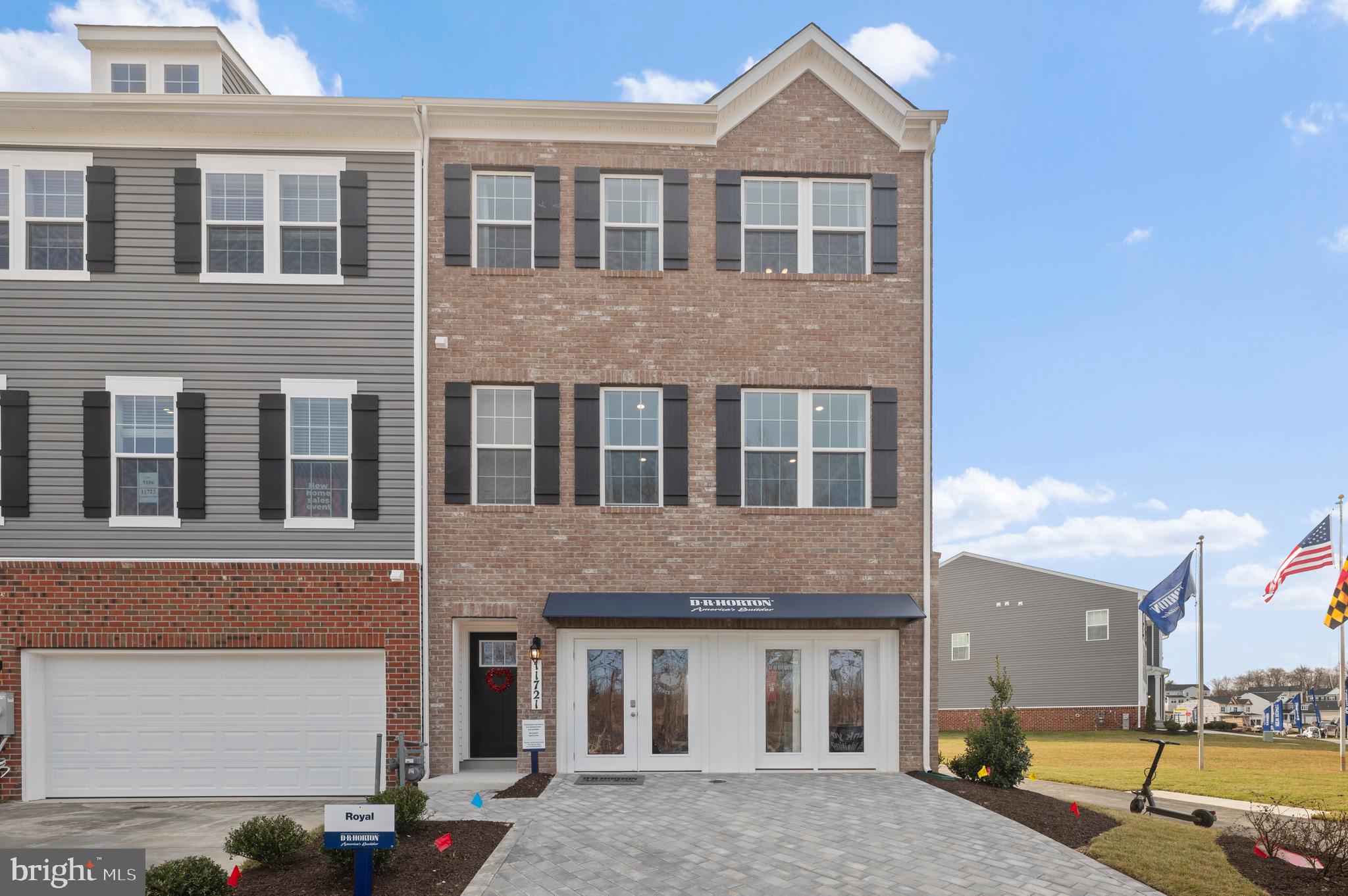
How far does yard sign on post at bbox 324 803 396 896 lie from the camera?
6.48m

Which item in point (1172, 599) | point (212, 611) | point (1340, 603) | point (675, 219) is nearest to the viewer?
point (212, 611)

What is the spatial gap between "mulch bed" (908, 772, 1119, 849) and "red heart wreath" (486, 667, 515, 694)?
657cm

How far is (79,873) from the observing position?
613cm

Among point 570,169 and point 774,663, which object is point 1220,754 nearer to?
point 774,663

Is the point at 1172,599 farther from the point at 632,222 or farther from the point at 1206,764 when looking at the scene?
the point at 632,222

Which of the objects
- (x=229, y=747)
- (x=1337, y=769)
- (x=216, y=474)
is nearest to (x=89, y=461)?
(x=216, y=474)

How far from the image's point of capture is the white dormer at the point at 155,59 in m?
13.0

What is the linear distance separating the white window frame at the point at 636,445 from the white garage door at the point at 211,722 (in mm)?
4270

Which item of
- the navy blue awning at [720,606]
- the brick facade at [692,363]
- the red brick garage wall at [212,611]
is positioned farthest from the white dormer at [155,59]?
the navy blue awning at [720,606]

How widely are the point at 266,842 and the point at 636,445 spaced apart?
7044mm

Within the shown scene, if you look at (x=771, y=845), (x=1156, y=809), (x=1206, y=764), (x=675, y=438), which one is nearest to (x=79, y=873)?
(x=771, y=845)

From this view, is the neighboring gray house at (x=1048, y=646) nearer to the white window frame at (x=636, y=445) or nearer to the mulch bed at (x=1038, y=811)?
the mulch bed at (x=1038, y=811)

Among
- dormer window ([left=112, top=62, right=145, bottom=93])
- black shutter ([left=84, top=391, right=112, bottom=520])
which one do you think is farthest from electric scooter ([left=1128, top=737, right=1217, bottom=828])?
dormer window ([left=112, top=62, right=145, bottom=93])

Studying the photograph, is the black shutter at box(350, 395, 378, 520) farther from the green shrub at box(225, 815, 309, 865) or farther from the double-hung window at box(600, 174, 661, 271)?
the green shrub at box(225, 815, 309, 865)
